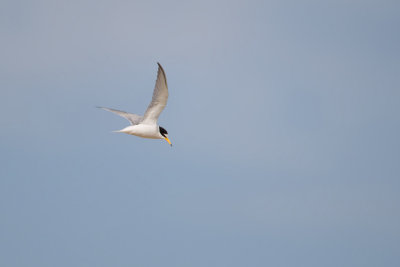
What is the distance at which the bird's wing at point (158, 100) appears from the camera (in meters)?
24.4

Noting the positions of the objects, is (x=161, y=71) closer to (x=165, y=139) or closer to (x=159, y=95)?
(x=159, y=95)

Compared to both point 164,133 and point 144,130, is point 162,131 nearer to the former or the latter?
point 164,133

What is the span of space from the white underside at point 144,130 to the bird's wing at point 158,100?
230mm

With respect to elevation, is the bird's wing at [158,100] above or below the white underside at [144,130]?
above

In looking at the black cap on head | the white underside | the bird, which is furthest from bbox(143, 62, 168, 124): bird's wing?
the black cap on head

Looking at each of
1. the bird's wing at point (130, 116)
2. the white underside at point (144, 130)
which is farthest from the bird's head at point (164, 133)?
the bird's wing at point (130, 116)

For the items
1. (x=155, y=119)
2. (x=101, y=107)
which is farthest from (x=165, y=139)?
(x=101, y=107)

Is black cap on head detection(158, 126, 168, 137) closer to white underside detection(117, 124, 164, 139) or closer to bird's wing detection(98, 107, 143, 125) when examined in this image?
white underside detection(117, 124, 164, 139)

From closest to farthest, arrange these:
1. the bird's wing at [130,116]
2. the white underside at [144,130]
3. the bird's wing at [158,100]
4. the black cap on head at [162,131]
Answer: the bird's wing at [158,100] < the white underside at [144,130] < the bird's wing at [130,116] < the black cap on head at [162,131]

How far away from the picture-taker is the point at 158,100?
25.4 metres

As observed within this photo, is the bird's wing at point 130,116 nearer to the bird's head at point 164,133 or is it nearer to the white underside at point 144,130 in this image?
the white underside at point 144,130

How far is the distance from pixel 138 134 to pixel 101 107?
2167 millimetres

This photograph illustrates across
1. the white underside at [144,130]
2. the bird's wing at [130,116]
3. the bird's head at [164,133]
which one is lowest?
the white underside at [144,130]

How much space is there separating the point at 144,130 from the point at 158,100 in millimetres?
1482
